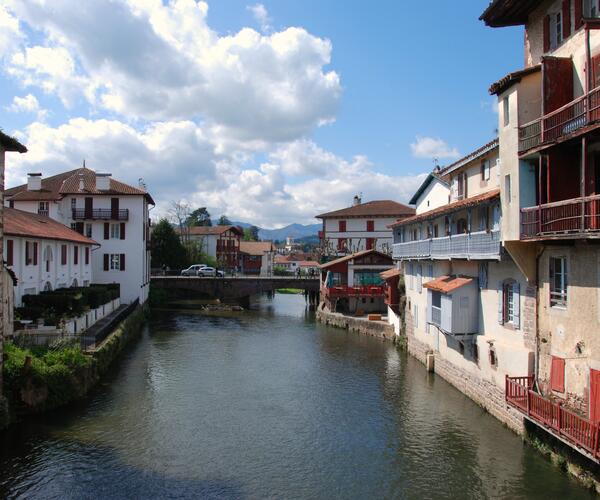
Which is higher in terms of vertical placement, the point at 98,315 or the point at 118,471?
the point at 98,315

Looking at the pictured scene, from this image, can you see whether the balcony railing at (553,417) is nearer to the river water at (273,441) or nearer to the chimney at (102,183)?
the river water at (273,441)

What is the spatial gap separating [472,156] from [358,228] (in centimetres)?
3861

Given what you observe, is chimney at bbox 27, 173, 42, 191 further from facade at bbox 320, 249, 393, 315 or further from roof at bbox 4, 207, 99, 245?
facade at bbox 320, 249, 393, 315

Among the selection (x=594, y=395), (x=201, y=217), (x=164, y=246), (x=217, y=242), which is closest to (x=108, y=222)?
(x=164, y=246)

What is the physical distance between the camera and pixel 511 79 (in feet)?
55.9

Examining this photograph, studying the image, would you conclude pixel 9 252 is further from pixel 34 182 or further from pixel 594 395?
pixel 594 395

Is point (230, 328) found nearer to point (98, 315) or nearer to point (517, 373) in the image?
point (98, 315)

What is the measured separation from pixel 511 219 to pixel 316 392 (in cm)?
1179

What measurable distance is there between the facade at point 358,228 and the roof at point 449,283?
37.3 metres

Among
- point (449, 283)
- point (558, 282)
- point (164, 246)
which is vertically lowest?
point (449, 283)

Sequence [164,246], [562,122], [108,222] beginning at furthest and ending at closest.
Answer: [164,246], [108,222], [562,122]

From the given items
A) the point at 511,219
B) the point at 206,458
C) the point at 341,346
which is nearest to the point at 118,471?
the point at 206,458

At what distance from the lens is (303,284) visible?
199 ft

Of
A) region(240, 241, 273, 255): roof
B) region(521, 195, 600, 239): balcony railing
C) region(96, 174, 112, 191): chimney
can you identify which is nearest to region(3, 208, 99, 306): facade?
region(96, 174, 112, 191): chimney
